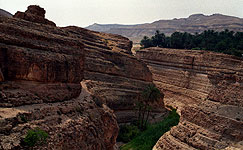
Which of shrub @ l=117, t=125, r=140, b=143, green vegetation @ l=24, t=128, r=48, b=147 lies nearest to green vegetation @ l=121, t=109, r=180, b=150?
shrub @ l=117, t=125, r=140, b=143

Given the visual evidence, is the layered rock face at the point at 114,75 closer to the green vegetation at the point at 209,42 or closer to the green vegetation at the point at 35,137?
the green vegetation at the point at 35,137

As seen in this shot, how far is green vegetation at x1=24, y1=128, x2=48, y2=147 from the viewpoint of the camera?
11.2 metres

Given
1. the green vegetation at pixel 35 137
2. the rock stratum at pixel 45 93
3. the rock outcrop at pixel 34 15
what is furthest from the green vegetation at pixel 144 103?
the green vegetation at pixel 35 137

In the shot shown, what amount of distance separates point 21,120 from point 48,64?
15.8ft

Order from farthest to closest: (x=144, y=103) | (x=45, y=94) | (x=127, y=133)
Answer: (x=144, y=103)
(x=127, y=133)
(x=45, y=94)

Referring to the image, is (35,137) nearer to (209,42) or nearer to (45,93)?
(45,93)

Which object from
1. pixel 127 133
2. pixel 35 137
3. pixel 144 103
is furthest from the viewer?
pixel 144 103

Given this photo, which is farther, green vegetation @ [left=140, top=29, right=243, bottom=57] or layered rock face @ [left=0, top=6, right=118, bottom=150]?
green vegetation @ [left=140, top=29, right=243, bottom=57]

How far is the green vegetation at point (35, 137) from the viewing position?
1121cm

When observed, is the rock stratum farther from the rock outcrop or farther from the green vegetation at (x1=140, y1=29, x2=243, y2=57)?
the green vegetation at (x1=140, y1=29, x2=243, y2=57)

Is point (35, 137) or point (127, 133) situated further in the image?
point (127, 133)

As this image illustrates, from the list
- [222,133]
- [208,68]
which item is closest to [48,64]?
[222,133]

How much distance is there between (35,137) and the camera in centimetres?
1154

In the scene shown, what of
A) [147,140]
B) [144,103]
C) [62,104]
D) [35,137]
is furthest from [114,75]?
[35,137]
